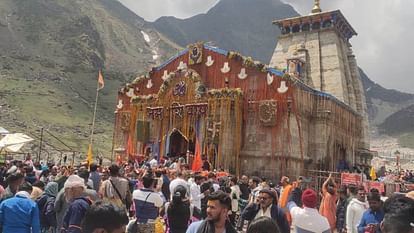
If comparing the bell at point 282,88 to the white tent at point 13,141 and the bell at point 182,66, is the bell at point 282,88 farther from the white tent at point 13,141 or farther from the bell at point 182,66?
the white tent at point 13,141

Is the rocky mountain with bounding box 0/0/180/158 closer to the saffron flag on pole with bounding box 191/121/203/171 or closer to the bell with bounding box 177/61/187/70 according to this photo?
the bell with bounding box 177/61/187/70

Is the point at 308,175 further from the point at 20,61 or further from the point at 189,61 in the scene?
the point at 20,61

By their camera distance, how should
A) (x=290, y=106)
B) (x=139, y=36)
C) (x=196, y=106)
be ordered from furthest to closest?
(x=139, y=36), (x=196, y=106), (x=290, y=106)

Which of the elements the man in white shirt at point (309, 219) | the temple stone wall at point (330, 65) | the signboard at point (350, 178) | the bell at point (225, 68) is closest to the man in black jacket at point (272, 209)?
the man in white shirt at point (309, 219)

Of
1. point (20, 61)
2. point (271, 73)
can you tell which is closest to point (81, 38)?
point (20, 61)

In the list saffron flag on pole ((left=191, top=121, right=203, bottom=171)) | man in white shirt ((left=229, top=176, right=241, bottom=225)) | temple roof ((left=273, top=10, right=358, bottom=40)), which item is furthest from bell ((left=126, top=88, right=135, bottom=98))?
man in white shirt ((left=229, top=176, right=241, bottom=225))

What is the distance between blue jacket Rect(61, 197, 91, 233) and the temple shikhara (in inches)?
583

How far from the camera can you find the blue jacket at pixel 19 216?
518 cm

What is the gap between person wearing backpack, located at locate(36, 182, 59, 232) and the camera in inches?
265

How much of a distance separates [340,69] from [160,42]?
88.2 metres

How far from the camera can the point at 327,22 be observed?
98.6 ft

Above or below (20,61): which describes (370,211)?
below

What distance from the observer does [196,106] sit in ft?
71.2

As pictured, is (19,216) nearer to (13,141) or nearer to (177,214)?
(177,214)
